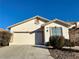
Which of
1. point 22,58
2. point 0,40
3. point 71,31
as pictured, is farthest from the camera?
point 71,31

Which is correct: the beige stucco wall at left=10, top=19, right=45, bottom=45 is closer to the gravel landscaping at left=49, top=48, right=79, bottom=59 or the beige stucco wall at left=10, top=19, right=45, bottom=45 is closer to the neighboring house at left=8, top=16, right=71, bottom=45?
the neighboring house at left=8, top=16, right=71, bottom=45

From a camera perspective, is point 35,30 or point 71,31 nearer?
point 71,31

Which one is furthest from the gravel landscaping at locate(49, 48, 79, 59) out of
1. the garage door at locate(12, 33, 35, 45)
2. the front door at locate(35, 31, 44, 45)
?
the garage door at locate(12, 33, 35, 45)

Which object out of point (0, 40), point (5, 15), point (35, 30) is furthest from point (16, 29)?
point (5, 15)

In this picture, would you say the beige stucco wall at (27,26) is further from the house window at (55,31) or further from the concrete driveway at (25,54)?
the concrete driveway at (25,54)

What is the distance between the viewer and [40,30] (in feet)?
81.5

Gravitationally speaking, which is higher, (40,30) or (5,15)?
(5,15)

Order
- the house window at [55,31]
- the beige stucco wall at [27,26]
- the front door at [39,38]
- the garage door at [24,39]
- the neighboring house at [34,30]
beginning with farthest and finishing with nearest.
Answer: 1. the beige stucco wall at [27,26]
2. the garage door at [24,39]
3. the front door at [39,38]
4. the neighboring house at [34,30]
5. the house window at [55,31]

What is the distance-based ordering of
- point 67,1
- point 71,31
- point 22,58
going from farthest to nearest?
1. point 71,31
2. point 67,1
3. point 22,58

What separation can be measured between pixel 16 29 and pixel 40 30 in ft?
14.8

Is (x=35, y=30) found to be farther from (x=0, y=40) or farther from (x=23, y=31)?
(x=0, y=40)

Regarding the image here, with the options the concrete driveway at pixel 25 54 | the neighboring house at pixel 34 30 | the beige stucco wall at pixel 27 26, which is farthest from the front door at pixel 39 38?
the concrete driveway at pixel 25 54

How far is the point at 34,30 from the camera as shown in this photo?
25234 mm

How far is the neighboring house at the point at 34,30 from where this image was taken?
22.1 metres
